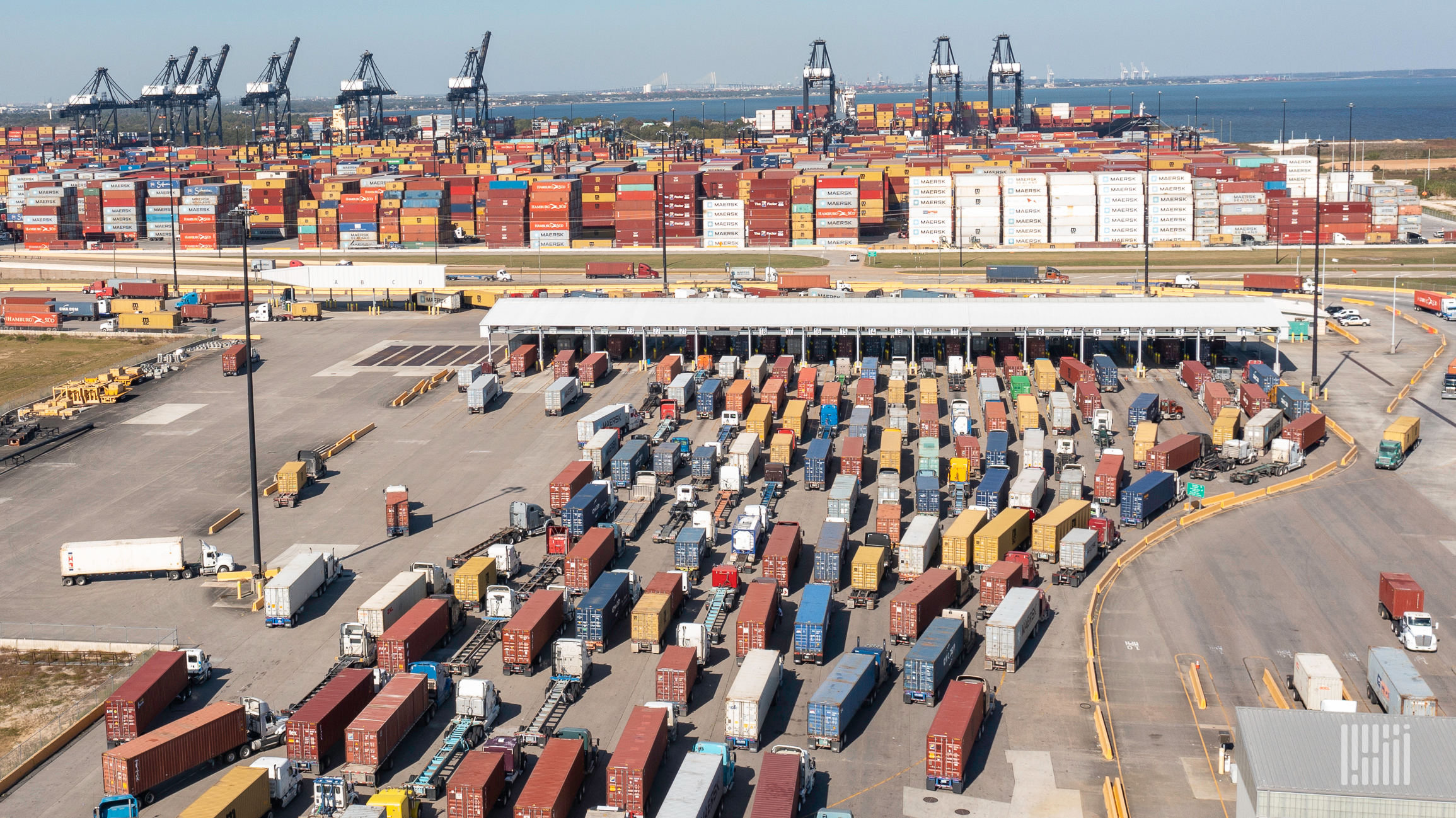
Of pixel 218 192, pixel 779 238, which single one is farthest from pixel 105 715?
pixel 218 192

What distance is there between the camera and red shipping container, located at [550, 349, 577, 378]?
85.0 meters

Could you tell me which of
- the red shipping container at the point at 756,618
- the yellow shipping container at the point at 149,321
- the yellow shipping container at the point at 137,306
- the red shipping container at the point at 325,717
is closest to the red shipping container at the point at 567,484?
the red shipping container at the point at 756,618

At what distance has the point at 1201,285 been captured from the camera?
114 meters

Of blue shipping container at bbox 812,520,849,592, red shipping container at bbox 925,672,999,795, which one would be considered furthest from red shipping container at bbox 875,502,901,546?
red shipping container at bbox 925,672,999,795

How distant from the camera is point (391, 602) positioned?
4616 centimetres

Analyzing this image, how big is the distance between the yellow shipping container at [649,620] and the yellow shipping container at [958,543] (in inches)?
452

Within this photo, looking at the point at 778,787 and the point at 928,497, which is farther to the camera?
the point at 928,497

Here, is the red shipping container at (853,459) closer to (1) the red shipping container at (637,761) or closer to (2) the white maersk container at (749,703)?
(2) the white maersk container at (749,703)

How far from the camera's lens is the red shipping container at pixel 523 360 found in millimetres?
87875

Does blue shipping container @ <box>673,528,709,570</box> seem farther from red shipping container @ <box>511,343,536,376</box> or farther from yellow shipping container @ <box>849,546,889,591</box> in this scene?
red shipping container @ <box>511,343,536,376</box>

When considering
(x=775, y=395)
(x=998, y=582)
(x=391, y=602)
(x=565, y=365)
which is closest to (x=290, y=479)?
(x=391, y=602)

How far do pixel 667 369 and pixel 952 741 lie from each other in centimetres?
4828

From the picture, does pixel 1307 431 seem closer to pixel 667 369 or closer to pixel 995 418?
pixel 995 418

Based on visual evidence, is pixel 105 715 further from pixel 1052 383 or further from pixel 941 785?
pixel 1052 383
